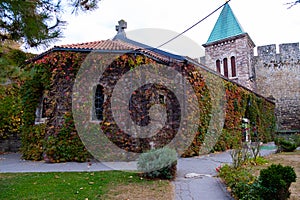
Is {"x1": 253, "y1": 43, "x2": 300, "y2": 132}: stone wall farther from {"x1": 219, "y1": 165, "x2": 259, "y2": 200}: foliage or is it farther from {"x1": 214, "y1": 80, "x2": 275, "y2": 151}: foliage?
{"x1": 219, "y1": 165, "x2": 259, "y2": 200}: foliage

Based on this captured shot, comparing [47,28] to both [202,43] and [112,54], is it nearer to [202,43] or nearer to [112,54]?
[112,54]

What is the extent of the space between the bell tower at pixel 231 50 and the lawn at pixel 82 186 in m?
16.4

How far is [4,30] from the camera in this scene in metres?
4.27

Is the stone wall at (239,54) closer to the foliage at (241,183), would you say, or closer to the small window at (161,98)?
the small window at (161,98)

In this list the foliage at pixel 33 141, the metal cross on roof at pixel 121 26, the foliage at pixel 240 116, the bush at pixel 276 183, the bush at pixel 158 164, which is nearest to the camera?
the bush at pixel 276 183

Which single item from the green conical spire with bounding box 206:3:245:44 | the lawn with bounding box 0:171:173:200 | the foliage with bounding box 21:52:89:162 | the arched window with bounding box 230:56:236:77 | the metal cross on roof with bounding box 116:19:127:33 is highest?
the green conical spire with bounding box 206:3:245:44

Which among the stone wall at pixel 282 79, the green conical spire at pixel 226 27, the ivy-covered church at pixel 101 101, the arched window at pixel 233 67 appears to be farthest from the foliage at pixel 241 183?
the stone wall at pixel 282 79

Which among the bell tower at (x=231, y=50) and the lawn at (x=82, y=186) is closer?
the lawn at (x=82, y=186)

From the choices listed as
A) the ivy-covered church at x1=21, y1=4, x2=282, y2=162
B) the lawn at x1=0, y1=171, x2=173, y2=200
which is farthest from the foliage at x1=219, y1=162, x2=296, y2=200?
the ivy-covered church at x1=21, y1=4, x2=282, y2=162

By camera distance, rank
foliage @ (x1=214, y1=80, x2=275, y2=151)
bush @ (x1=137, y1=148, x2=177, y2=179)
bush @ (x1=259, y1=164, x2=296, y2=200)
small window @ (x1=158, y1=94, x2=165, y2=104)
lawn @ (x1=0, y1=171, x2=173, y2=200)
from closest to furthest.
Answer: bush @ (x1=259, y1=164, x2=296, y2=200), lawn @ (x1=0, y1=171, x2=173, y2=200), bush @ (x1=137, y1=148, x2=177, y2=179), small window @ (x1=158, y1=94, x2=165, y2=104), foliage @ (x1=214, y1=80, x2=275, y2=151)

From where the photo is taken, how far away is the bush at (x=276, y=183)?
3.61 metres

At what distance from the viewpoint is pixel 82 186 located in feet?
16.0

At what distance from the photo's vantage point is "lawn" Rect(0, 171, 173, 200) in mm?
4352

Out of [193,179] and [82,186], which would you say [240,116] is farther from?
[82,186]
